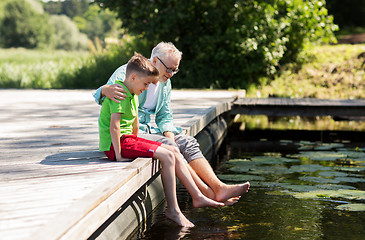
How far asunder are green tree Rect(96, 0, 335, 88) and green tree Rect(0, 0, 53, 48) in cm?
5636

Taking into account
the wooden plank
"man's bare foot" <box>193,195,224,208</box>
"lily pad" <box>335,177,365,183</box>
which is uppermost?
the wooden plank

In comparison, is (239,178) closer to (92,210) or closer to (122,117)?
(122,117)

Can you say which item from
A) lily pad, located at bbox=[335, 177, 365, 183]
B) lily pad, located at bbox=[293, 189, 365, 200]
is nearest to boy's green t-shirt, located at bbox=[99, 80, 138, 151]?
lily pad, located at bbox=[293, 189, 365, 200]

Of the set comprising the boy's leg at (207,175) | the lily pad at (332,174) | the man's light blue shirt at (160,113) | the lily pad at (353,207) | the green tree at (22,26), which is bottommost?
the lily pad at (332,174)

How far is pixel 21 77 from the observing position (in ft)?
52.8

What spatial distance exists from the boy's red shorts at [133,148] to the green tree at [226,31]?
987cm

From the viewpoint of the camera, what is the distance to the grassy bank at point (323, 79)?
14.1 meters

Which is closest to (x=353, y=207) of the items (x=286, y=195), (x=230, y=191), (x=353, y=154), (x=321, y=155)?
(x=286, y=195)

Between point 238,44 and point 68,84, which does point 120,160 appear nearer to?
point 238,44

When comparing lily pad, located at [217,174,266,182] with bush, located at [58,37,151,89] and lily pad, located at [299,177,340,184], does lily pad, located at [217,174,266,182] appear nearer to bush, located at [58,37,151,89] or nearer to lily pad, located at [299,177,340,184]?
lily pad, located at [299,177,340,184]

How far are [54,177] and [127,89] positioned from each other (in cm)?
85

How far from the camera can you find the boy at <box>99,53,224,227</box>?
158 inches

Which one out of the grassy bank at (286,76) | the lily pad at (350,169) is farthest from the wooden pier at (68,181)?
the grassy bank at (286,76)

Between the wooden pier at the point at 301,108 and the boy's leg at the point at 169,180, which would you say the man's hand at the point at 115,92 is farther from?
the wooden pier at the point at 301,108
